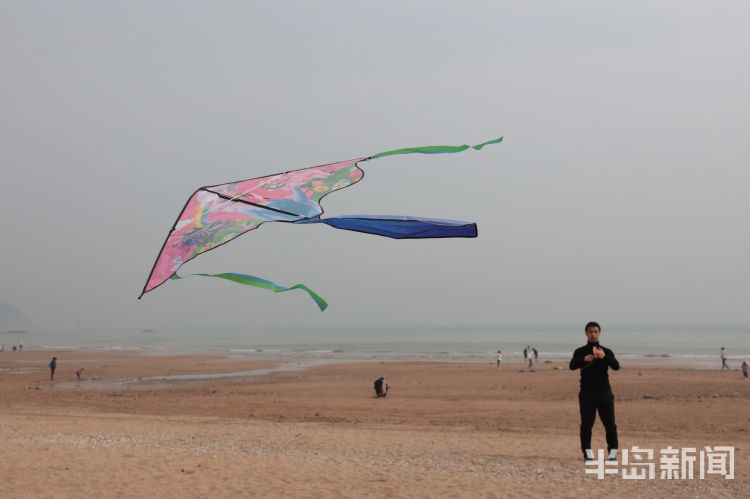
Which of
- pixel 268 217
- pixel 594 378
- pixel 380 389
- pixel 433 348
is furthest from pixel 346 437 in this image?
pixel 433 348

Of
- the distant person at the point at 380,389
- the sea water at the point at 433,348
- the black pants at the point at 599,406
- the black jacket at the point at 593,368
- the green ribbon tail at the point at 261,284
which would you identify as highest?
the green ribbon tail at the point at 261,284

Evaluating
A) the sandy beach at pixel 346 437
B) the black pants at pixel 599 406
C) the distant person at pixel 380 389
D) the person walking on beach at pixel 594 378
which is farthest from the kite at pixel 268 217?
the distant person at pixel 380 389

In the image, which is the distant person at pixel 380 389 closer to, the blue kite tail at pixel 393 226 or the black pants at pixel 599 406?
the black pants at pixel 599 406

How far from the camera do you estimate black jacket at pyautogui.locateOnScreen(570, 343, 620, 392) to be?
21.9ft

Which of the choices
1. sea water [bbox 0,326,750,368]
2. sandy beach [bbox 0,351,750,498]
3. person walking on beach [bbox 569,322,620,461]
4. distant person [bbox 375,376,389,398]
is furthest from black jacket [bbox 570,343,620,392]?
sea water [bbox 0,326,750,368]

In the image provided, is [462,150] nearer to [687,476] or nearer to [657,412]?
[687,476]

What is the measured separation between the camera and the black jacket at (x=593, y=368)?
21.9 feet

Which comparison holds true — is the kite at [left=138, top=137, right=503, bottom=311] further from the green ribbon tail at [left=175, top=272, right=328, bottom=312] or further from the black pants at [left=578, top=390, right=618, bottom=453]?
the black pants at [left=578, top=390, right=618, bottom=453]

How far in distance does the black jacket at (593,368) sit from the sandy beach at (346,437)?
1.65 m

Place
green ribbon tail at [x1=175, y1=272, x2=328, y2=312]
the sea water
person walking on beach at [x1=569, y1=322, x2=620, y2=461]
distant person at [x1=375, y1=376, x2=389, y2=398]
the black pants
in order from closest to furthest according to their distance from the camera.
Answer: green ribbon tail at [x1=175, y1=272, x2=328, y2=312], person walking on beach at [x1=569, y1=322, x2=620, y2=461], the black pants, distant person at [x1=375, y1=376, x2=389, y2=398], the sea water

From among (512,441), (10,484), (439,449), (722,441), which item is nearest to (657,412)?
(722,441)

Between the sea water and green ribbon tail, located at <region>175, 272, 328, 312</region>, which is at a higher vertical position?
green ribbon tail, located at <region>175, 272, 328, 312</region>

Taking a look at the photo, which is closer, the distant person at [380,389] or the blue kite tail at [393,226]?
the blue kite tail at [393,226]

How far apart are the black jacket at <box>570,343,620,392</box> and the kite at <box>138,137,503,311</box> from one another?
104 inches
